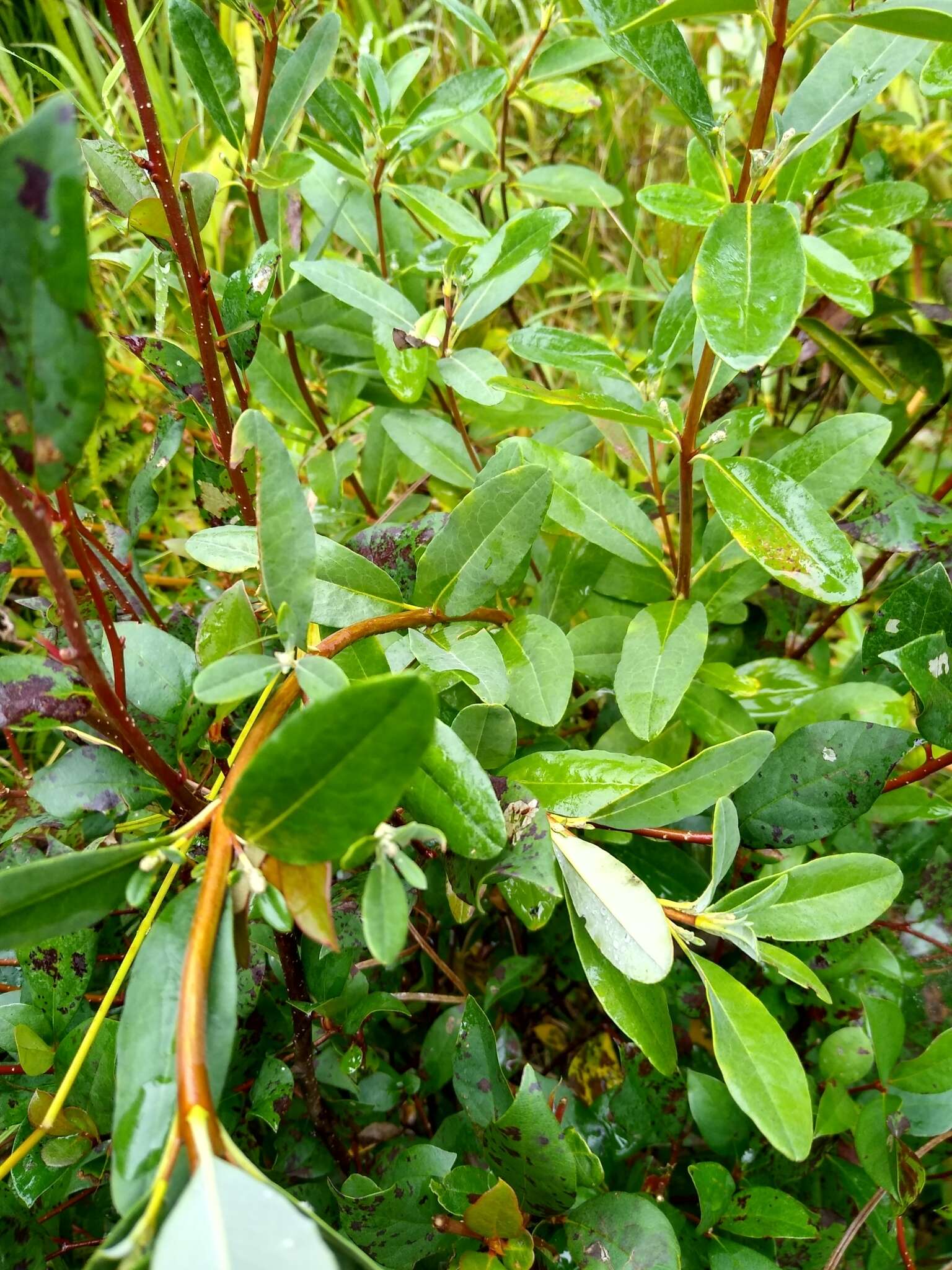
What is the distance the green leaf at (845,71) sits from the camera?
0.56 m

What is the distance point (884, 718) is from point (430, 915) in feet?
1.49

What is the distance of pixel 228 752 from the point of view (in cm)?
61

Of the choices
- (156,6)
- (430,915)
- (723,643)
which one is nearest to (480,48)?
(156,6)

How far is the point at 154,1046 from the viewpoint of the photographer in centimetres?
34

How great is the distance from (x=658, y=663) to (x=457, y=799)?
0.24 meters

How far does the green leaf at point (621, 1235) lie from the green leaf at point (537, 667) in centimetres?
32

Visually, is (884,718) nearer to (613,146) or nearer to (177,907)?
(177,907)

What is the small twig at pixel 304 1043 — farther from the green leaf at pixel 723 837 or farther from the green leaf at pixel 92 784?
the green leaf at pixel 723 837

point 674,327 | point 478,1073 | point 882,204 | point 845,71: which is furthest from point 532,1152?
point 882,204

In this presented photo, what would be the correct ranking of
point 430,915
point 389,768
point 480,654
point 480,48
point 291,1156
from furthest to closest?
1. point 480,48
2. point 430,915
3. point 291,1156
4. point 480,654
5. point 389,768

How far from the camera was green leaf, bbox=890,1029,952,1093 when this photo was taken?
0.64 metres

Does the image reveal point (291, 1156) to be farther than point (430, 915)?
No

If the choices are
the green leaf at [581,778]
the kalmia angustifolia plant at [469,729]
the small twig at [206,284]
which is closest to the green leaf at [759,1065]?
the kalmia angustifolia plant at [469,729]

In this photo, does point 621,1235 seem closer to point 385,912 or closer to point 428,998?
point 428,998
